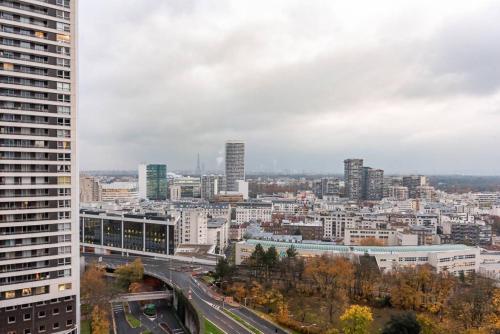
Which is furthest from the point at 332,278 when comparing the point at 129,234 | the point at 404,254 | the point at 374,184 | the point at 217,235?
the point at 374,184

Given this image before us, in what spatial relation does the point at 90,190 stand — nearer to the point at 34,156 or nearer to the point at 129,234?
the point at 129,234

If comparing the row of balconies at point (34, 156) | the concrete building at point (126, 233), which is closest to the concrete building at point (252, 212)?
the concrete building at point (126, 233)

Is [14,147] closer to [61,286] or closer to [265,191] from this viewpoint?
[61,286]

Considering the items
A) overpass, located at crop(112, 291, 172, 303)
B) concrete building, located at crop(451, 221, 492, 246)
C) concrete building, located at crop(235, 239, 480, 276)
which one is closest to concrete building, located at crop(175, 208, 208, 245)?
concrete building, located at crop(235, 239, 480, 276)

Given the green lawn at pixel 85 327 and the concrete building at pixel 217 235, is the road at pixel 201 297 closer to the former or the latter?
the green lawn at pixel 85 327

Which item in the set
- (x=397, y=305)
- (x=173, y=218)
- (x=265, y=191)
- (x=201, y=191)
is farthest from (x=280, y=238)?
(x=265, y=191)
